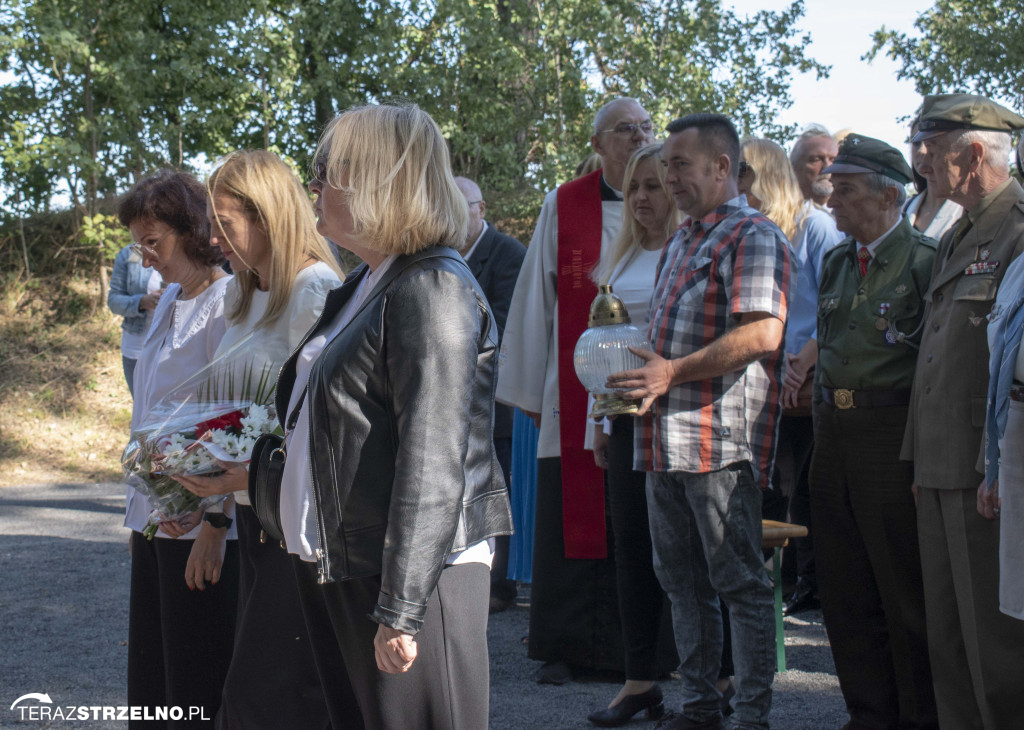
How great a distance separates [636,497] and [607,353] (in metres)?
0.77

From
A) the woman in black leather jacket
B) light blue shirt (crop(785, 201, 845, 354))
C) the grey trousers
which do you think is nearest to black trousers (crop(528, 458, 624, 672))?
light blue shirt (crop(785, 201, 845, 354))

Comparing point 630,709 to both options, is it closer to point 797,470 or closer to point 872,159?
point 797,470

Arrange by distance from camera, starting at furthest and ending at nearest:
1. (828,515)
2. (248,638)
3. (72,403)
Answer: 1. (72,403)
2. (828,515)
3. (248,638)

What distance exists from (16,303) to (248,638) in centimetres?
1324

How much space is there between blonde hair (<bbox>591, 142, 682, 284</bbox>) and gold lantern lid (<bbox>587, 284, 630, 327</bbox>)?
661 millimetres

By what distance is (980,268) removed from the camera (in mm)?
3217

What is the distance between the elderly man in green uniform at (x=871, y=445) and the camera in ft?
11.7

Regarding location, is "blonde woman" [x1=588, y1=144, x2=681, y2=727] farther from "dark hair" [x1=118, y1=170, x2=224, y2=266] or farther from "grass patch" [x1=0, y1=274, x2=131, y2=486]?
"grass patch" [x1=0, y1=274, x2=131, y2=486]

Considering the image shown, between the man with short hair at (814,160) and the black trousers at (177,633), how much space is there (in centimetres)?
412

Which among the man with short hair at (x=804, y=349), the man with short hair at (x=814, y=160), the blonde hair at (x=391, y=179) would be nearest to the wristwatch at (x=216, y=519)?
the blonde hair at (x=391, y=179)

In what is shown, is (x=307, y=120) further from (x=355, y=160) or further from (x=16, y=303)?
(x=355, y=160)

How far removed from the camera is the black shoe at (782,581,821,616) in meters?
5.71

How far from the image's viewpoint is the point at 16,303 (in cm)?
1431

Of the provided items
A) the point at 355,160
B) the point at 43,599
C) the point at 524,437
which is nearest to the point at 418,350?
the point at 355,160
